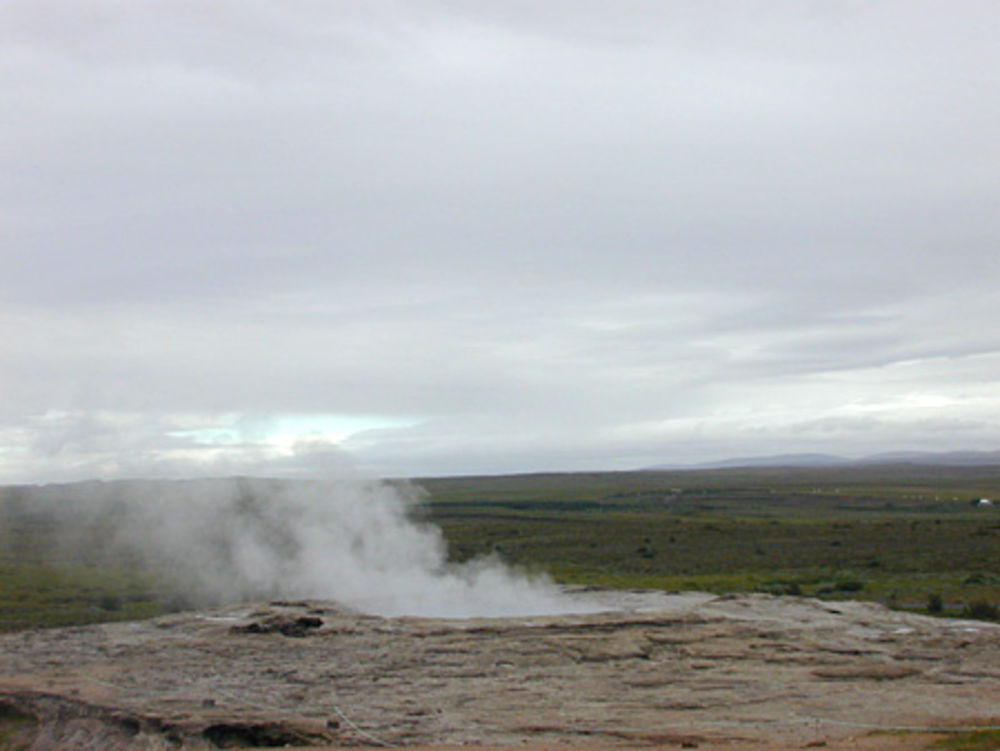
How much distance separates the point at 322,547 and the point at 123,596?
8931mm

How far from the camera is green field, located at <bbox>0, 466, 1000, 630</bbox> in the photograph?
122 ft

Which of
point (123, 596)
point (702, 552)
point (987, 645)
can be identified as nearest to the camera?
point (987, 645)

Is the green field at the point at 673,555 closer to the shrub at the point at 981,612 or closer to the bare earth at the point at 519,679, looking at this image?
the shrub at the point at 981,612

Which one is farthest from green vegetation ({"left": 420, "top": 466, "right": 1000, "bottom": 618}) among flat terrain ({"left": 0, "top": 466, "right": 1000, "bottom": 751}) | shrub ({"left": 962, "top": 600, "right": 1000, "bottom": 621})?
flat terrain ({"left": 0, "top": 466, "right": 1000, "bottom": 751})

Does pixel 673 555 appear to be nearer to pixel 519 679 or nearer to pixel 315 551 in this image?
pixel 315 551

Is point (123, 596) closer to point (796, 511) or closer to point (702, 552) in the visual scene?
point (702, 552)

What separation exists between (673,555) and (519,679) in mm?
31054

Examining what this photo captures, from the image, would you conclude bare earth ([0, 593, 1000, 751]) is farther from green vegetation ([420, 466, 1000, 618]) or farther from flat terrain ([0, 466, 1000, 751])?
green vegetation ([420, 466, 1000, 618])

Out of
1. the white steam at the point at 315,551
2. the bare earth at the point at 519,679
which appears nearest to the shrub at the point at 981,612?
the bare earth at the point at 519,679

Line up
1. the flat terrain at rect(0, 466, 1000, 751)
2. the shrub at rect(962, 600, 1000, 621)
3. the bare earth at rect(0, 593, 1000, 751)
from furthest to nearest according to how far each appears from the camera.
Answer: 1. the shrub at rect(962, 600, 1000, 621)
2. the flat terrain at rect(0, 466, 1000, 751)
3. the bare earth at rect(0, 593, 1000, 751)

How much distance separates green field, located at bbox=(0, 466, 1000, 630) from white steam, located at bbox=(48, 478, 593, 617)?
264 cm

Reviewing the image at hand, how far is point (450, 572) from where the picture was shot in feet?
144

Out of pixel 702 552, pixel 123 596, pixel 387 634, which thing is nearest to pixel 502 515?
pixel 702 552

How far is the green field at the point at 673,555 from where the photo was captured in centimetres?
3719
